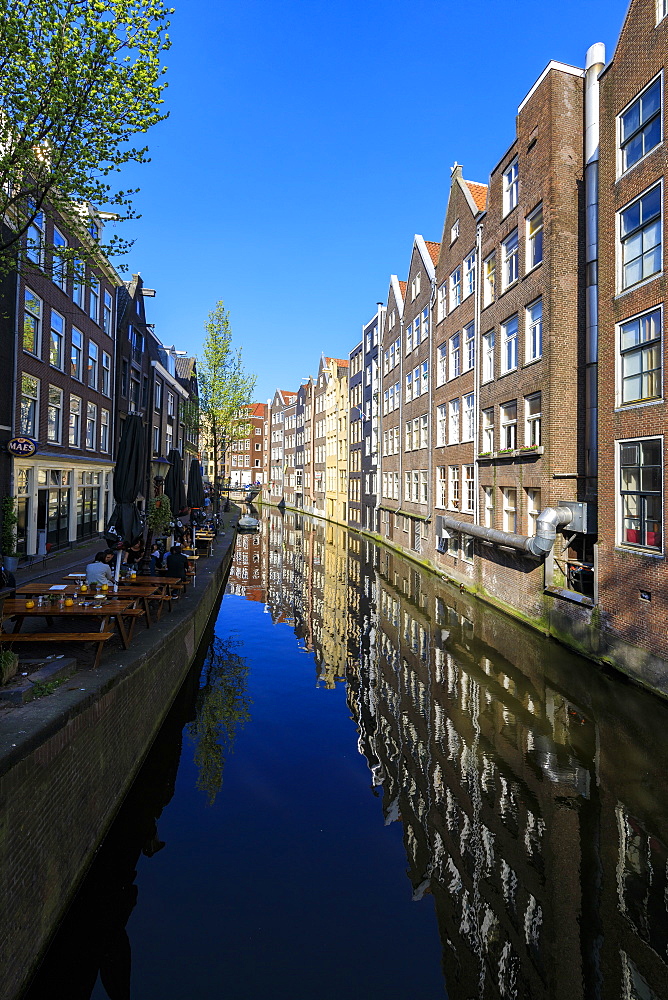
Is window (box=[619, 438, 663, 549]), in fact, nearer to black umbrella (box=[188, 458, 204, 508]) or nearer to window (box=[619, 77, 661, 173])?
window (box=[619, 77, 661, 173])

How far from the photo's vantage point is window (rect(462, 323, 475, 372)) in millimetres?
23438

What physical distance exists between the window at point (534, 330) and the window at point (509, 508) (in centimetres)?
459

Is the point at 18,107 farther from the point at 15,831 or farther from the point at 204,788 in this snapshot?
the point at 204,788

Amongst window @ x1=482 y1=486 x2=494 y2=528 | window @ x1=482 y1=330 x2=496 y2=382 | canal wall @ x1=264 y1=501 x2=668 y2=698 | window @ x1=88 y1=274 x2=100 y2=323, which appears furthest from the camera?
window @ x1=88 y1=274 x2=100 y2=323

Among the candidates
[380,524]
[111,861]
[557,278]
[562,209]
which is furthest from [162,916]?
[380,524]

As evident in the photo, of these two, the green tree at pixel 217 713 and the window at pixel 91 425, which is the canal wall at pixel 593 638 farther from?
the window at pixel 91 425

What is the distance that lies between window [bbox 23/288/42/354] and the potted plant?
6.14m

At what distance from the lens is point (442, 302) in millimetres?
27969

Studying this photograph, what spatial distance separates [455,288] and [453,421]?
637 cm

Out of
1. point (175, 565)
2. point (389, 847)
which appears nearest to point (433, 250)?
point (175, 565)

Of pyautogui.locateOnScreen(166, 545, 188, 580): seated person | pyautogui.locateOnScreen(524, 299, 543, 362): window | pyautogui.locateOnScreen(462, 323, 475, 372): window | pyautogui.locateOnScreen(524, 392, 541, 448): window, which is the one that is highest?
pyautogui.locateOnScreen(462, 323, 475, 372): window

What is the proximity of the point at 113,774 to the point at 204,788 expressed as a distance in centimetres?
163

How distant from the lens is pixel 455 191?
2594 centimetres

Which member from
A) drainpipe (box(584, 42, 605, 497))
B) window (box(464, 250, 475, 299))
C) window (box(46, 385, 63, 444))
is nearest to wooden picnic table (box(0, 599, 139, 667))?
drainpipe (box(584, 42, 605, 497))
